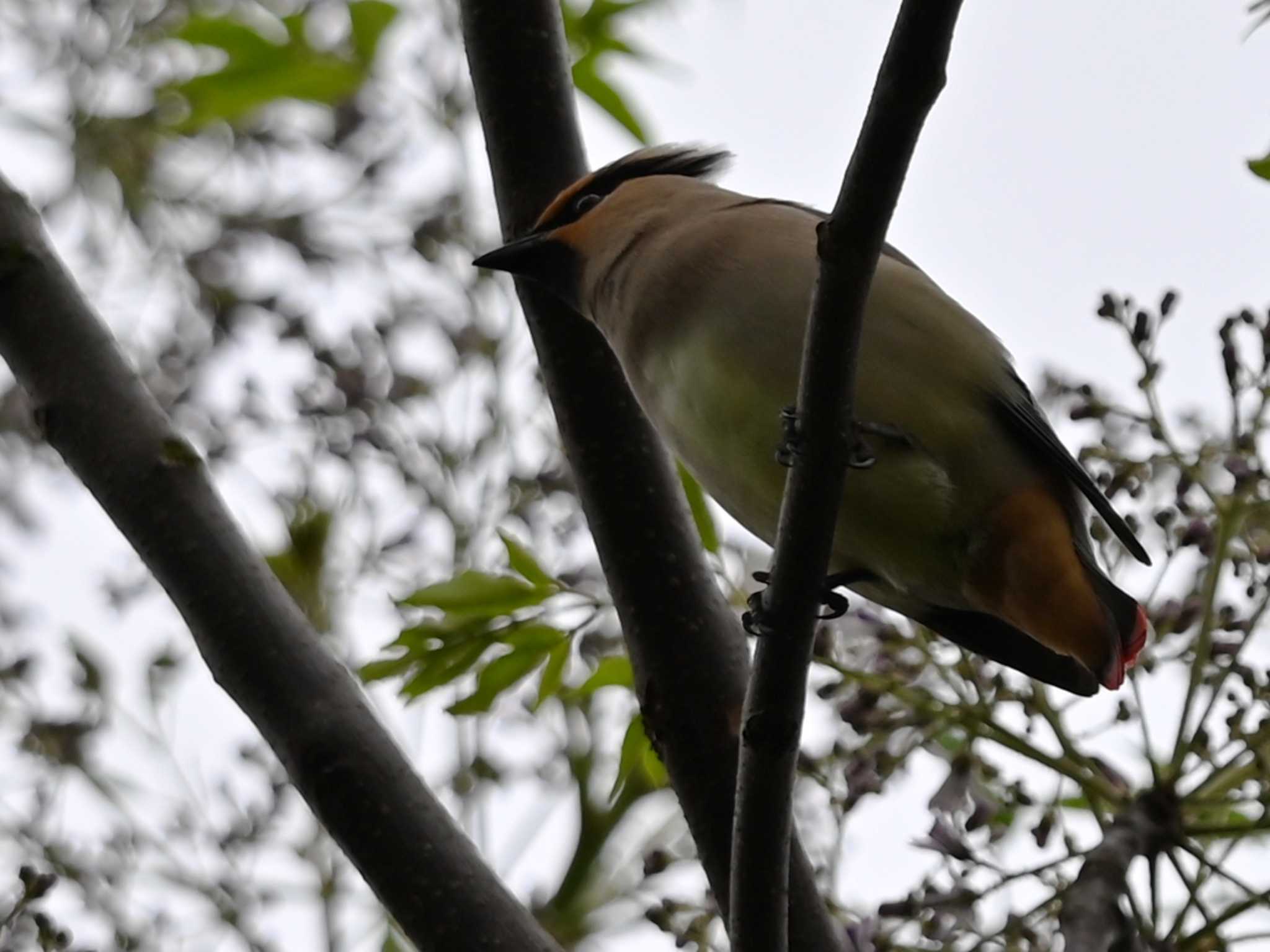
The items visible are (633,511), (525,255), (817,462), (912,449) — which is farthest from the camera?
(525,255)

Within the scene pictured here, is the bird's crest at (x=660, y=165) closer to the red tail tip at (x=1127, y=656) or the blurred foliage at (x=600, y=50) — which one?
the blurred foliage at (x=600, y=50)

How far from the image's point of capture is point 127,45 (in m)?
4.30

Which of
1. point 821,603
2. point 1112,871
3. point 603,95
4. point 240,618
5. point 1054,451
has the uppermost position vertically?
point 603,95

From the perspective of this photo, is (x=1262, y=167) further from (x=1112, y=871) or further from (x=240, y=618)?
(x=240, y=618)

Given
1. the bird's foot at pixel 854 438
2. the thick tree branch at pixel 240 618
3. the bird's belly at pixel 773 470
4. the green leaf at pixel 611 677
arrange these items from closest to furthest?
the bird's foot at pixel 854 438, the thick tree branch at pixel 240 618, the bird's belly at pixel 773 470, the green leaf at pixel 611 677

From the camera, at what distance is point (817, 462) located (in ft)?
5.99

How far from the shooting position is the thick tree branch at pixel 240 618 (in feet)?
7.59

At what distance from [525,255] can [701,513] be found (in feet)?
1.62

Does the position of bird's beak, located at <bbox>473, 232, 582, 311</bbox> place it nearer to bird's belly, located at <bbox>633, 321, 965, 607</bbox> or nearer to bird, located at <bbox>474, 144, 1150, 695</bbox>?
bird, located at <bbox>474, 144, 1150, 695</bbox>

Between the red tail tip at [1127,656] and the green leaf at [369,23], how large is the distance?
1441 millimetres

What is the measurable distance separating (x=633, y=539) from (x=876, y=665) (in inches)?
14.7

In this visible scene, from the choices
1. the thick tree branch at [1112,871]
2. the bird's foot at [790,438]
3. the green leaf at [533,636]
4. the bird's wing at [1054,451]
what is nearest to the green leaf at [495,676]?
the green leaf at [533,636]

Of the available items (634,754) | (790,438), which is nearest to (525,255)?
(634,754)

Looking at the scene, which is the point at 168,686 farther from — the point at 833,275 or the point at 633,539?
the point at 833,275
